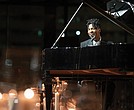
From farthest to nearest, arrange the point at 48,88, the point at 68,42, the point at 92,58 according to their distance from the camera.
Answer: the point at 68,42 → the point at 48,88 → the point at 92,58

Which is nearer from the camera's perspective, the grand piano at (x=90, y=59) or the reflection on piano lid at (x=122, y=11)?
the grand piano at (x=90, y=59)

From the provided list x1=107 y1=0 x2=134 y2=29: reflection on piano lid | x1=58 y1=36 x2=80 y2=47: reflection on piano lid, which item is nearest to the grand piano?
x1=58 y1=36 x2=80 y2=47: reflection on piano lid

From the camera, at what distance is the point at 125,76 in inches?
136

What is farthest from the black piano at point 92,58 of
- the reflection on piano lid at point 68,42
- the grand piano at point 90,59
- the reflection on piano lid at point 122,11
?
the reflection on piano lid at point 122,11

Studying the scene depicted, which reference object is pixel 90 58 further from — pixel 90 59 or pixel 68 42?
pixel 68 42

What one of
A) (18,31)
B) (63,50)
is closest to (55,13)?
(18,31)

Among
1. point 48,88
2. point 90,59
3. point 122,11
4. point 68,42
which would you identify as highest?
point 122,11

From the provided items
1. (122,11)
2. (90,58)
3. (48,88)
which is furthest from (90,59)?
(122,11)

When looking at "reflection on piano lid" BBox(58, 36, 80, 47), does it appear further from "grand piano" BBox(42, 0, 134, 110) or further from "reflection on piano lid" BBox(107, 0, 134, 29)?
"reflection on piano lid" BBox(107, 0, 134, 29)

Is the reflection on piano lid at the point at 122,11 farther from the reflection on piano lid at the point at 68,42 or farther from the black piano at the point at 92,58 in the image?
the black piano at the point at 92,58

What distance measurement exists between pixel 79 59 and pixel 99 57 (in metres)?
0.18

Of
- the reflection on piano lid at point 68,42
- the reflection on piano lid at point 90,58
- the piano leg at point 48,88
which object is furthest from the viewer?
the reflection on piano lid at point 68,42

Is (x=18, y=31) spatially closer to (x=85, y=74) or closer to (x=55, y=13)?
(x=55, y=13)

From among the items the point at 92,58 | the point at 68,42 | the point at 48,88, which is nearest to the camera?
the point at 92,58
